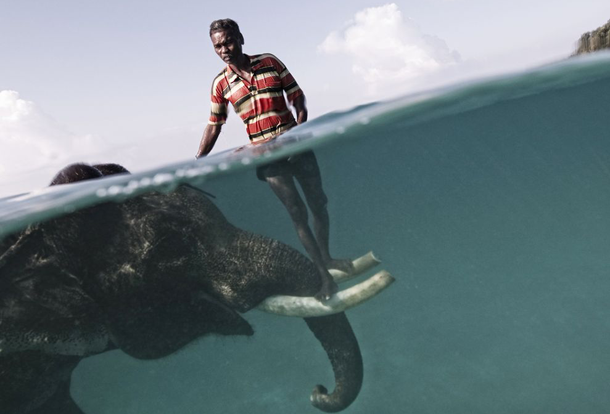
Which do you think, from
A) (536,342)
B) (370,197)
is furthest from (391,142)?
(536,342)

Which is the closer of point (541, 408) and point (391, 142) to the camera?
point (541, 408)

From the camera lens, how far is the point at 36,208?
5895 millimetres

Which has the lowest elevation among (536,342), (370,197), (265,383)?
(536,342)

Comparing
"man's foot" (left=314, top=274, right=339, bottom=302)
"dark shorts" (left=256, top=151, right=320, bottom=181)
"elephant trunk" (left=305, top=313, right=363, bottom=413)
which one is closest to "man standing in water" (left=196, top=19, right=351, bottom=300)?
"dark shorts" (left=256, top=151, right=320, bottom=181)

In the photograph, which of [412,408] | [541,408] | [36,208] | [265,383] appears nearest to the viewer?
[36,208]

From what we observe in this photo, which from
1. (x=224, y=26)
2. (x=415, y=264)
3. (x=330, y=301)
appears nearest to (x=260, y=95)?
(x=224, y=26)

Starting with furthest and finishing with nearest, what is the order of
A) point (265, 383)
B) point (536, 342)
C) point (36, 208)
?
point (536, 342), point (265, 383), point (36, 208)

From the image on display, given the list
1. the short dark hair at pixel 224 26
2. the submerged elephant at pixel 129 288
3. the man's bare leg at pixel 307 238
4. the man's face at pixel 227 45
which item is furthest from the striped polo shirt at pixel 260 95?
the submerged elephant at pixel 129 288

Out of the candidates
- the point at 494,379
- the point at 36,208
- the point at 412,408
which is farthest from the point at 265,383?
the point at 36,208

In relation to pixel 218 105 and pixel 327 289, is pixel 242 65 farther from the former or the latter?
pixel 327 289

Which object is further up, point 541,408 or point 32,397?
point 32,397

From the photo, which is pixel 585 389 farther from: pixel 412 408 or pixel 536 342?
pixel 412 408

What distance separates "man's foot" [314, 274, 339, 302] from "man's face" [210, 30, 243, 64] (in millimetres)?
2710

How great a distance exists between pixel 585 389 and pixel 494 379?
1.93m
